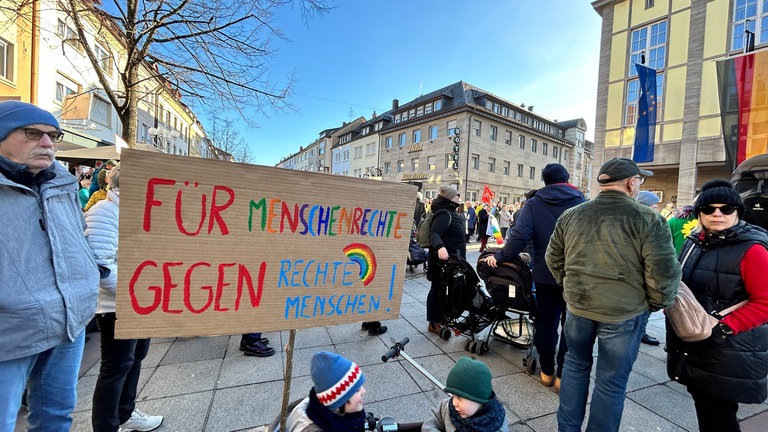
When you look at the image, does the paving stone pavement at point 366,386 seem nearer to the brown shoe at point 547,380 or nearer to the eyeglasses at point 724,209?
the brown shoe at point 547,380

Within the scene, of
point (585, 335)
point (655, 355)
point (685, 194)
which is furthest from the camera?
point (685, 194)

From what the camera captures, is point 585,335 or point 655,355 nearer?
point 585,335

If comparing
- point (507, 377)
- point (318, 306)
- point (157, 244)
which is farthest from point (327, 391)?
point (507, 377)

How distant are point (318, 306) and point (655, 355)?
13.6 ft

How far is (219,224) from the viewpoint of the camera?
1.43 meters

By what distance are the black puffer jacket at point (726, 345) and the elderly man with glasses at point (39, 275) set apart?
3.38 m

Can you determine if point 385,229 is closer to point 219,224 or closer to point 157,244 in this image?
point 219,224

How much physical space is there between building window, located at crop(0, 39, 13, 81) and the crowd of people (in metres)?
14.6

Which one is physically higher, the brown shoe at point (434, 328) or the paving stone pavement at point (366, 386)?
the brown shoe at point (434, 328)

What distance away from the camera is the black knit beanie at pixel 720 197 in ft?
6.57

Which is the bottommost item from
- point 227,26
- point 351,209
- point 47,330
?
point 47,330

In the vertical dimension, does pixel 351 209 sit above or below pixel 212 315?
above

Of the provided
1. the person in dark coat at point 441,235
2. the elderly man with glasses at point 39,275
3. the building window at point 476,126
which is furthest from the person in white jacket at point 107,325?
the building window at point 476,126

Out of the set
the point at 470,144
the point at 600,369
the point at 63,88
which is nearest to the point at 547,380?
the point at 600,369
